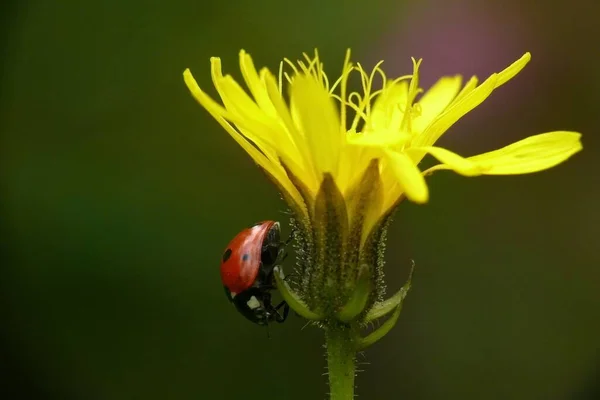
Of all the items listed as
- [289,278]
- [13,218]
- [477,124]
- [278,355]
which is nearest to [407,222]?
[477,124]

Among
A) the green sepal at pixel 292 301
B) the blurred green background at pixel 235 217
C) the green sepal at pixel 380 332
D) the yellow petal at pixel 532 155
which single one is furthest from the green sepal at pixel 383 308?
the blurred green background at pixel 235 217

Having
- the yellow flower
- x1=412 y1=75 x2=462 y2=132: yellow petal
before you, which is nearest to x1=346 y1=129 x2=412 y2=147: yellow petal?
the yellow flower

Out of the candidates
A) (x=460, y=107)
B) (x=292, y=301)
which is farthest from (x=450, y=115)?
(x=292, y=301)

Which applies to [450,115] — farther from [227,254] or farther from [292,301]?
[227,254]

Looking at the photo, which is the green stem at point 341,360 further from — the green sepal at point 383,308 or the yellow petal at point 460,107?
the yellow petal at point 460,107

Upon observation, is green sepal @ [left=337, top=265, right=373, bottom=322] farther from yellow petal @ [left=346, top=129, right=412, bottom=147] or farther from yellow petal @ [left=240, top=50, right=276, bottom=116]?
A: yellow petal @ [left=240, top=50, right=276, bottom=116]

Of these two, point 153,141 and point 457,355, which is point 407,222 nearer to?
point 457,355

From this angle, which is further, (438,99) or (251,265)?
(438,99)

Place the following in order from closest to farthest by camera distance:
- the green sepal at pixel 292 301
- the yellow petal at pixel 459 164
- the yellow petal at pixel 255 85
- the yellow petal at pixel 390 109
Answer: the yellow petal at pixel 459 164, the green sepal at pixel 292 301, the yellow petal at pixel 255 85, the yellow petal at pixel 390 109
